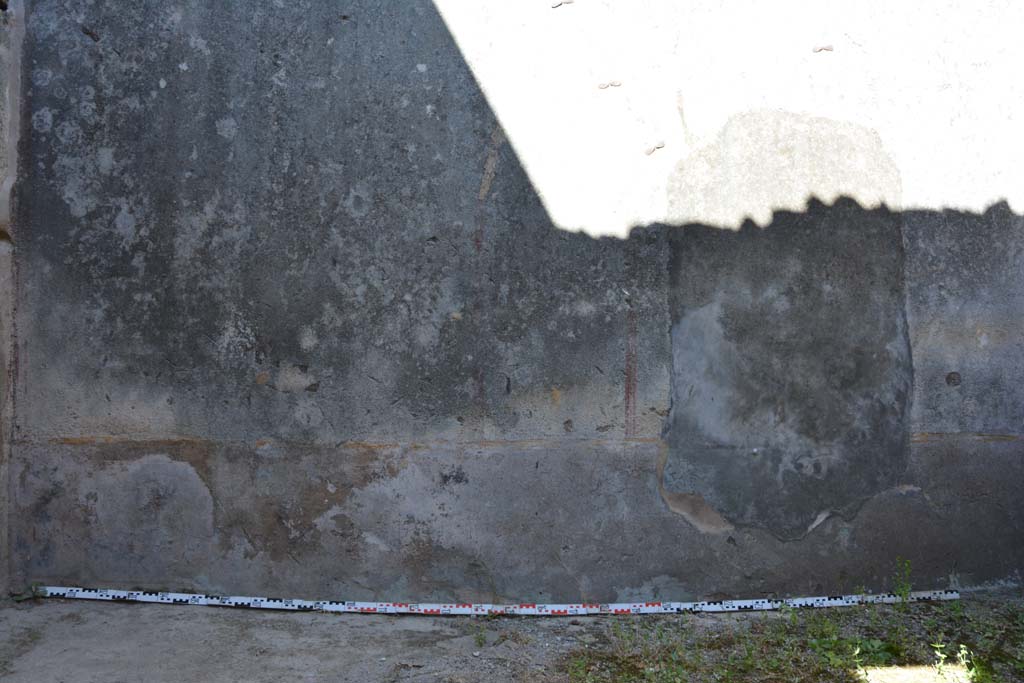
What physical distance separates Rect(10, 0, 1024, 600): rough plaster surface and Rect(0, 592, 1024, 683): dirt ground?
0.56 feet

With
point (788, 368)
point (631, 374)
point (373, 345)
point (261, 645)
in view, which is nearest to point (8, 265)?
point (373, 345)

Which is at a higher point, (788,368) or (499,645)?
(788,368)

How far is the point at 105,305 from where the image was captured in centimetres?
360

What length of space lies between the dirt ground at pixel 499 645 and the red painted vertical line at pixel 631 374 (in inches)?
34.8

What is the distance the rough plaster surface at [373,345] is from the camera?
3.61 meters

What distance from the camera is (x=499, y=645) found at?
3311 millimetres

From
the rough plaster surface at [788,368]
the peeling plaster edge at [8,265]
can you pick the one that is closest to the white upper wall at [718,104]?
the rough plaster surface at [788,368]

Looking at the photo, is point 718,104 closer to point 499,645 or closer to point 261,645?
point 499,645

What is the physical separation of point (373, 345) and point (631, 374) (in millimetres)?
1191

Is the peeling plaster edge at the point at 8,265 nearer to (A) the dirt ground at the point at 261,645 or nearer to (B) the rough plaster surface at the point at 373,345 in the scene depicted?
(B) the rough plaster surface at the point at 373,345

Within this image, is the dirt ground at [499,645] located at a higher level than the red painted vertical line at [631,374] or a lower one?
lower

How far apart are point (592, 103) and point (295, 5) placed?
1443mm

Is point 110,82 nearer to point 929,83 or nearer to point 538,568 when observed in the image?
point 538,568

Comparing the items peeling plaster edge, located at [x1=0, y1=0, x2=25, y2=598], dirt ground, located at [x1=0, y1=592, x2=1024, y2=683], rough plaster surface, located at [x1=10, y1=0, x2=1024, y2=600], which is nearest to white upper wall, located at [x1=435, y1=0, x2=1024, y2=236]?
rough plaster surface, located at [x1=10, y1=0, x2=1024, y2=600]
